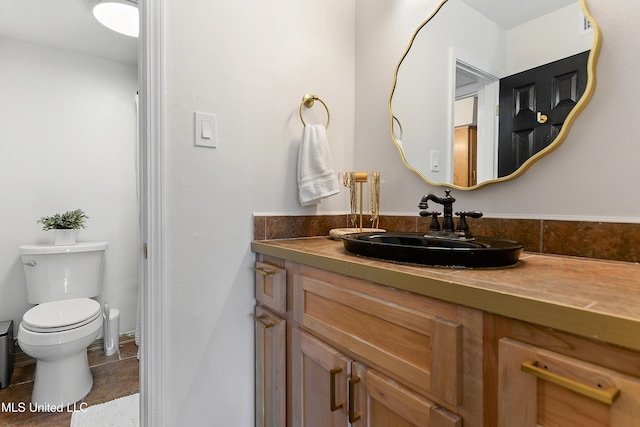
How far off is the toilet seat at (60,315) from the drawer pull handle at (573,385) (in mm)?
2084

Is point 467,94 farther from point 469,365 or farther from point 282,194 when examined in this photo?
point 469,365

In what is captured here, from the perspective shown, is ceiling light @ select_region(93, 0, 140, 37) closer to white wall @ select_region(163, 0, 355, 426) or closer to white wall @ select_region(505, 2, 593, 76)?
white wall @ select_region(163, 0, 355, 426)

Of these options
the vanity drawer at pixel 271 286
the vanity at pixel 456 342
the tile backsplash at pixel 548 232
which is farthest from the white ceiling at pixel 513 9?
the vanity drawer at pixel 271 286

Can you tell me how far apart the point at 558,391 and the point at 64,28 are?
2.89 m

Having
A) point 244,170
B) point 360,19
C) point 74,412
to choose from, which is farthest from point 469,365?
point 74,412

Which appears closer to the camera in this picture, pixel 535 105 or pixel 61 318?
pixel 535 105

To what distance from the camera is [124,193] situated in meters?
2.47

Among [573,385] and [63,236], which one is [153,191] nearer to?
[573,385]

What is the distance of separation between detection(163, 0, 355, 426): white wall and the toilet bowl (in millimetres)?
1035

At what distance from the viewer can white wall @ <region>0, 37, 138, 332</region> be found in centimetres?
212

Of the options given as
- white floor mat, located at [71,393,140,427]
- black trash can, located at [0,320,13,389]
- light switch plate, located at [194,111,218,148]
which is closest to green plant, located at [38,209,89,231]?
black trash can, located at [0,320,13,389]

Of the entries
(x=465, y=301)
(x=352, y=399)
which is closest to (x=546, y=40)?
(x=465, y=301)

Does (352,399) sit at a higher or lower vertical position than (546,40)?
lower

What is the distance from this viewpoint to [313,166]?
132 cm
